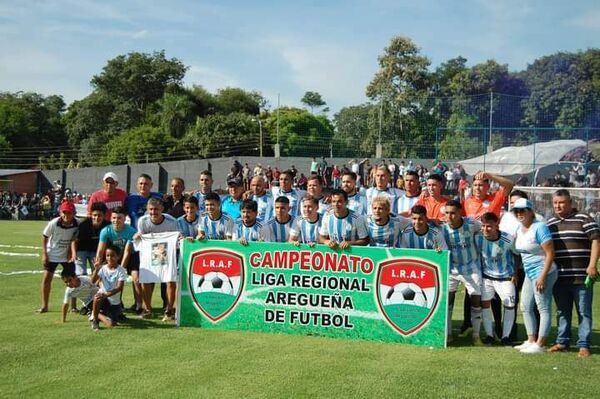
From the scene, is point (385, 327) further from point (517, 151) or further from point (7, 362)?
point (517, 151)

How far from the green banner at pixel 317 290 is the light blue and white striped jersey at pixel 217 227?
302 mm

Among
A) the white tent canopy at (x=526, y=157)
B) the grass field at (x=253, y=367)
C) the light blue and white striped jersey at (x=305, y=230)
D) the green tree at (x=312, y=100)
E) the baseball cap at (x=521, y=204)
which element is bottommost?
the grass field at (x=253, y=367)

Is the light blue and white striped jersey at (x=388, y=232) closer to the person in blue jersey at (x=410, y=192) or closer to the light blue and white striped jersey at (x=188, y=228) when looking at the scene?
the person in blue jersey at (x=410, y=192)

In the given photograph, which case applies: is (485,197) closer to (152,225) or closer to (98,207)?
(152,225)

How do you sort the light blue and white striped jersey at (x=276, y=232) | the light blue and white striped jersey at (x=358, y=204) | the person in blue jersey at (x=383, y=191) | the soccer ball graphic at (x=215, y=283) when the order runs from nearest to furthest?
the soccer ball graphic at (x=215, y=283)
the light blue and white striped jersey at (x=276, y=232)
the person in blue jersey at (x=383, y=191)
the light blue and white striped jersey at (x=358, y=204)

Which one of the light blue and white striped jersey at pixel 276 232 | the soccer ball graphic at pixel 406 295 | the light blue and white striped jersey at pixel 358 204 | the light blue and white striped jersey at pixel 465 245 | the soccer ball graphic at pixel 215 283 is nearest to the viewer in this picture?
the soccer ball graphic at pixel 406 295

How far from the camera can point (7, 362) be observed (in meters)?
6.20

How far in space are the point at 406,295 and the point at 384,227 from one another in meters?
0.90

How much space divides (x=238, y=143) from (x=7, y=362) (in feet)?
110

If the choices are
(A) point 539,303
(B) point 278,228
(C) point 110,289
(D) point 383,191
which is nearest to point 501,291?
(A) point 539,303

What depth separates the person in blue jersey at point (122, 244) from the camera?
28.5ft

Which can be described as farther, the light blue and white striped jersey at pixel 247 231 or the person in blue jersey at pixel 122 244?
the person in blue jersey at pixel 122 244

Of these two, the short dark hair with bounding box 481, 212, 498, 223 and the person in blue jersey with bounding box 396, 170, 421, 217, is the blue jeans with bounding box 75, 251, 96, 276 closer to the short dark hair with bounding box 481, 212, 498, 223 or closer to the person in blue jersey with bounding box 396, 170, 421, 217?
the person in blue jersey with bounding box 396, 170, 421, 217

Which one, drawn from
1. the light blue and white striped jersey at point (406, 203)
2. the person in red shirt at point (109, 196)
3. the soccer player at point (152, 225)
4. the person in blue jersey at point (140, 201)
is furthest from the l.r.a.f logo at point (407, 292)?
the person in red shirt at point (109, 196)
